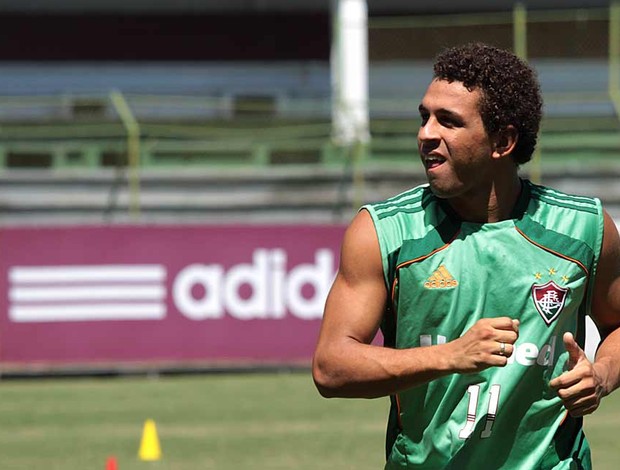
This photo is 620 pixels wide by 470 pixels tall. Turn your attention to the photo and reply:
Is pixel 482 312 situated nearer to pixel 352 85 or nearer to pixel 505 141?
pixel 505 141

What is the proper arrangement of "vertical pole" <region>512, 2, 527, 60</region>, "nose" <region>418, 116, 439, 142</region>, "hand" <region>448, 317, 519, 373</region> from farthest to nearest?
"vertical pole" <region>512, 2, 527, 60</region> < "nose" <region>418, 116, 439, 142</region> < "hand" <region>448, 317, 519, 373</region>

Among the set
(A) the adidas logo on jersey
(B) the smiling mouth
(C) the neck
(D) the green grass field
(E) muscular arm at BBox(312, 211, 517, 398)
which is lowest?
(D) the green grass field

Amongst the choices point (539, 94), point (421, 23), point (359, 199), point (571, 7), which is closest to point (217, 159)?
point (359, 199)

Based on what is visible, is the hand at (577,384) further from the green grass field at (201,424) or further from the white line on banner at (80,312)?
the white line on banner at (80,312)

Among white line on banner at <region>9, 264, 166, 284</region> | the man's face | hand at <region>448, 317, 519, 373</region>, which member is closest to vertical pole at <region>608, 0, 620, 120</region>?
white line on banner at <region>9, 264, 166, 284</region>

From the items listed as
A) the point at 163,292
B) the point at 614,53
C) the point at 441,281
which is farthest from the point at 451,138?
the point at 614,53

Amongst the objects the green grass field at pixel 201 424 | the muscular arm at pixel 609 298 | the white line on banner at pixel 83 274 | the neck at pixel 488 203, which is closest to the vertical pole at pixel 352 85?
the white line on banner at pixel 83 274

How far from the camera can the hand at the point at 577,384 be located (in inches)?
153

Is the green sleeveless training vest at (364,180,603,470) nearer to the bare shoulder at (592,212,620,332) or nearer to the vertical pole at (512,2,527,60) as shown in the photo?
the bare shoulder at (592,212,620,332)

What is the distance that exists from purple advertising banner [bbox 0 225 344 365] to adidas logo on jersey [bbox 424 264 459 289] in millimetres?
11553

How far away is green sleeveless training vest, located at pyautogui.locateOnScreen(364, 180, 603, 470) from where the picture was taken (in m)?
4.11

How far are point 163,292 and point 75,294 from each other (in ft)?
3.09

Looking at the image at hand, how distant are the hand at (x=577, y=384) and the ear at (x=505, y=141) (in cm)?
58

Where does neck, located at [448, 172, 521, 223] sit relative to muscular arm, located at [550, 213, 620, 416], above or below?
above
